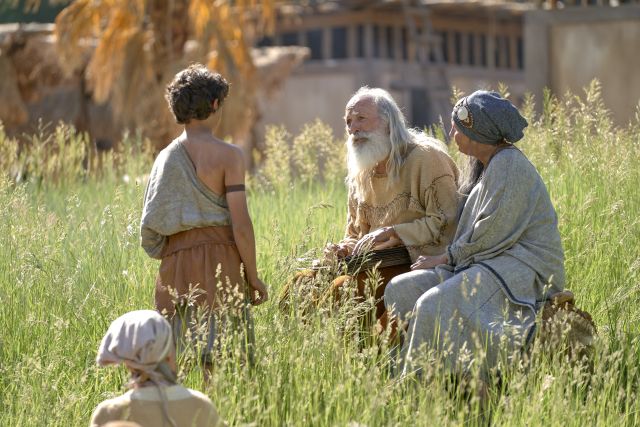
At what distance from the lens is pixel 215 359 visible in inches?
187

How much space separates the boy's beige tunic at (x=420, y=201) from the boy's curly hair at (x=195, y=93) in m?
1.20

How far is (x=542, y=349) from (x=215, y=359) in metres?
1.36

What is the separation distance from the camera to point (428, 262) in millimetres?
5742

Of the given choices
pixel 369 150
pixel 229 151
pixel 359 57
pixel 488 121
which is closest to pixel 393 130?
pixel 369 150

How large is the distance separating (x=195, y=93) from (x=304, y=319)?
1.19 metres

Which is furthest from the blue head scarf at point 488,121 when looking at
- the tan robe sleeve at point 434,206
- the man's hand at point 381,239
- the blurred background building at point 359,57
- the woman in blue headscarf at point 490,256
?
the blurred background building at point 359,57

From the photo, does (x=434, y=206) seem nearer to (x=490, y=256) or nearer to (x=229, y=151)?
(x=490, y=256)

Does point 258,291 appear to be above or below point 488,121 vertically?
below

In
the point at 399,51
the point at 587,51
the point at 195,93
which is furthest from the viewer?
the point at 399,51

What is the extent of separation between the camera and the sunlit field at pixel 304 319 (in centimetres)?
460

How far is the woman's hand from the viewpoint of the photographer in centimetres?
571

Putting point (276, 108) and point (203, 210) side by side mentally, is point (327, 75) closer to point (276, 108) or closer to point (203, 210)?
point (276, 108)

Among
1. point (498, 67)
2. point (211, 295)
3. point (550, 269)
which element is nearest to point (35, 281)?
point (211, 295)

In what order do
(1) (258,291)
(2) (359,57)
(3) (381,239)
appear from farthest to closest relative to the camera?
(2) (359,57), (3) (381,239), (1) (258,291)
